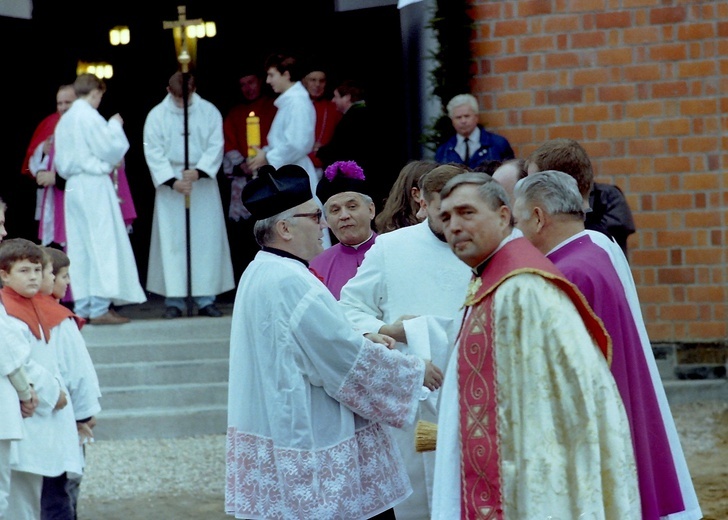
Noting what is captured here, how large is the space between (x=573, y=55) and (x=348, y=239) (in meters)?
3.48

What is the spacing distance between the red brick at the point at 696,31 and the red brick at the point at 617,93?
0.49 m

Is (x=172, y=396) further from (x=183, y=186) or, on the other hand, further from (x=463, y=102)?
(x=463, y=102)

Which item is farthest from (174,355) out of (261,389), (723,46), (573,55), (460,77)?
(261,389)

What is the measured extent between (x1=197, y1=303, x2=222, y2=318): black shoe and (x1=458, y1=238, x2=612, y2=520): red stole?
6.86 m

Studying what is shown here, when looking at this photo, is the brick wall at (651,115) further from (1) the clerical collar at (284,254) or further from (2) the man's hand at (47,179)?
(1) the clerical collar at (284,254)

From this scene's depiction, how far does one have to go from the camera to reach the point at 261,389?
5320 millimetres

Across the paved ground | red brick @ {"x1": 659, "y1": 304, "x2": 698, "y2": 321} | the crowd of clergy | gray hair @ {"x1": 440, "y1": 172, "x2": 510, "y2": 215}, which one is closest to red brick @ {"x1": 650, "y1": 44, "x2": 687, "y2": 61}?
red brick @ {"x1": 659, "y1": 304, "x2": 698, "y2": 321}

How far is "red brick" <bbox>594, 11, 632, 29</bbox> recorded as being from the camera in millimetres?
9734

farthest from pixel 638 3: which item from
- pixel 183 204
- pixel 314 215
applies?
pixel 314 215

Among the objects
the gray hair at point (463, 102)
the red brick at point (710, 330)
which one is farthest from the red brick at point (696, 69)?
the red brick at point (710, 330)

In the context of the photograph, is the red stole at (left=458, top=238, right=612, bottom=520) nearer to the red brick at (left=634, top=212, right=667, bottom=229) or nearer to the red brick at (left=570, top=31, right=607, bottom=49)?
the red brick at (left=634, top=212, right=667, bottom=229)

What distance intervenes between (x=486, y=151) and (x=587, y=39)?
3.59 ft

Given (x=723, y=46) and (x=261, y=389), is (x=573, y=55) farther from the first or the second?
(x=261, y=389)

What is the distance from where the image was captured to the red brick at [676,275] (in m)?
9.80
